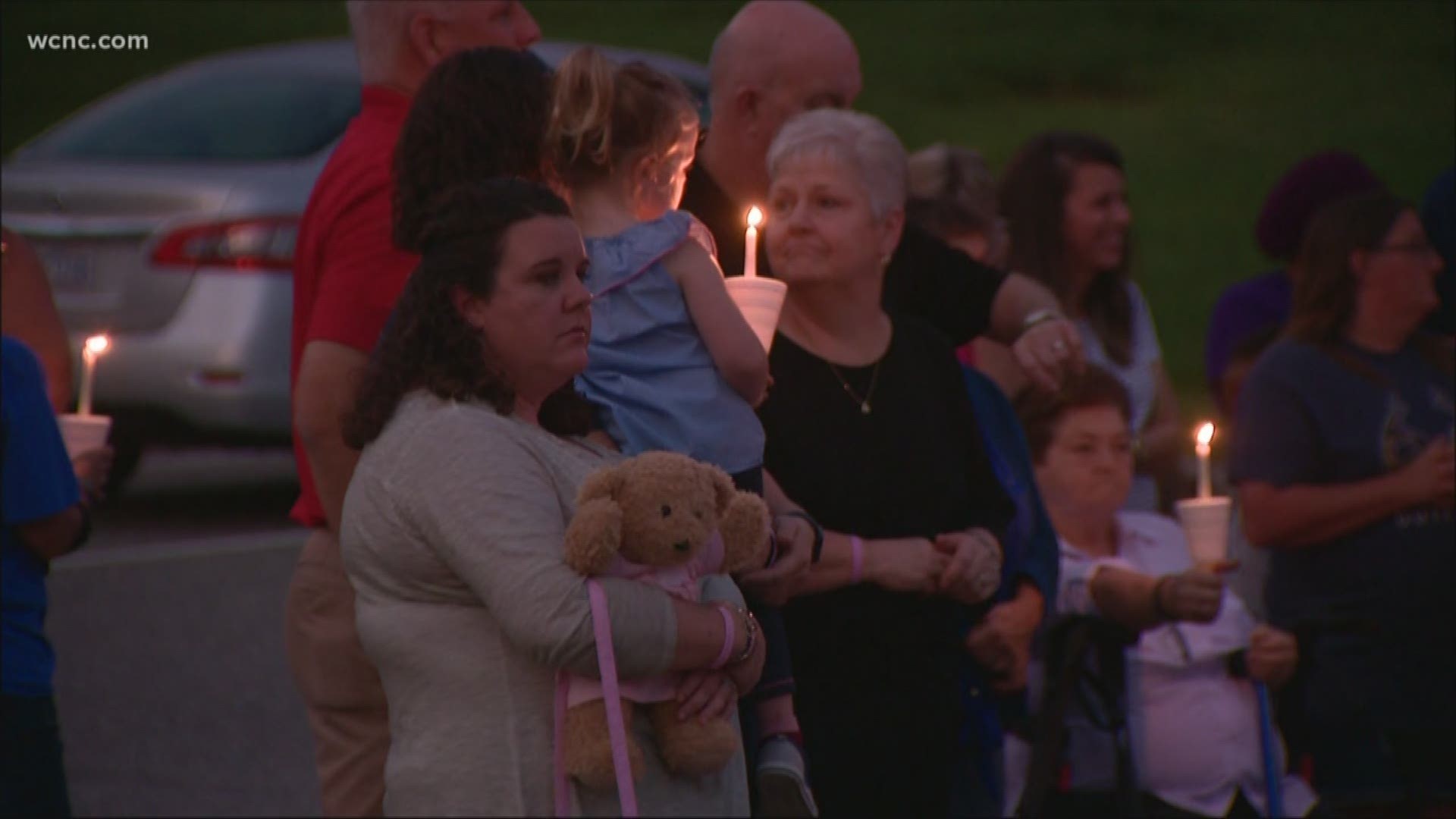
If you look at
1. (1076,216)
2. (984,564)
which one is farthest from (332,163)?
(1076,216)

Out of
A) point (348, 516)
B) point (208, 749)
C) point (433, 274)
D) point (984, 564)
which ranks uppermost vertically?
point (433, 274)

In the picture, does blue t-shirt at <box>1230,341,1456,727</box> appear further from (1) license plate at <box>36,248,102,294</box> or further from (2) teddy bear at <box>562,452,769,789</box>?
(1) license plate at <box>36,248,102,294</box>

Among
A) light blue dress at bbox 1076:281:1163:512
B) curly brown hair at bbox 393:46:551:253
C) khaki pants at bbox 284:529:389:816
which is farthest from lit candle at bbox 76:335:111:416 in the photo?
light blue dress at bbox 1076:281:1163:512

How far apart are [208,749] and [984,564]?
10.5 feet

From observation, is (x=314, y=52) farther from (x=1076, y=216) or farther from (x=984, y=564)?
(x=984, y=564)

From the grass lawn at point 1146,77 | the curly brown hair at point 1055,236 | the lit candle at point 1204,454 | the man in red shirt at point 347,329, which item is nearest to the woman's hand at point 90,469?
the man in red shirt at point 347,329

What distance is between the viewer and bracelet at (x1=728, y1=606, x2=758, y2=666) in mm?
3285

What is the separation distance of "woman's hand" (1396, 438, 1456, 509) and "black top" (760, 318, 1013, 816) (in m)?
1.73

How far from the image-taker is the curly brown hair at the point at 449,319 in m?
3.26

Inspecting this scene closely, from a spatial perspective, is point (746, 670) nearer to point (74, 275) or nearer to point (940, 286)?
point (940, 286)

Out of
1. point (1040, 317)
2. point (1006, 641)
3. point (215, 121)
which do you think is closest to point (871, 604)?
point (1006, 641)

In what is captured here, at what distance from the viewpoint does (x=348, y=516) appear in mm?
3264

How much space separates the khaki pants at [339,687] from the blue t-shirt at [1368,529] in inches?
100

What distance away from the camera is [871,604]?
431 centimetres
